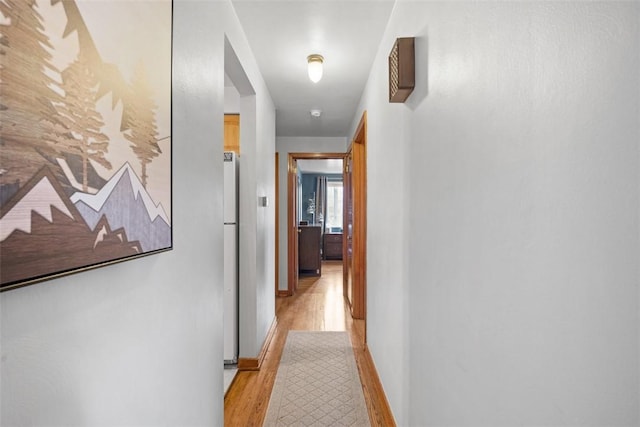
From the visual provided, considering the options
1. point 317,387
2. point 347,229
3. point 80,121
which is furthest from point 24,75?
point 347,229

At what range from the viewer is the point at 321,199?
33.6 feet

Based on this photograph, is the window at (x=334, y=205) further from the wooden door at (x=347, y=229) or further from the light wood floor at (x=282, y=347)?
the wooden door at (x=347, y=229)

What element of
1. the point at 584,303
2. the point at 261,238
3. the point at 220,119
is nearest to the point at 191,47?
the point at 220,119

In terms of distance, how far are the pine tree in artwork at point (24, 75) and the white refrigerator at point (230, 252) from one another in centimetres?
222

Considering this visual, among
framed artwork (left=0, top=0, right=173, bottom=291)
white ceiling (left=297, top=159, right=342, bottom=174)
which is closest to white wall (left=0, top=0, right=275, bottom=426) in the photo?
framed artwork (left=0, top=0, right=173, bottom=291)

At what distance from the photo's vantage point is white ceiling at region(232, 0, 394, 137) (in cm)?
203

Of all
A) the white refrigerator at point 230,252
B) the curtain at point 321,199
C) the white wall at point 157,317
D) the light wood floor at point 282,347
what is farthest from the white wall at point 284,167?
the curtain at point 321,199

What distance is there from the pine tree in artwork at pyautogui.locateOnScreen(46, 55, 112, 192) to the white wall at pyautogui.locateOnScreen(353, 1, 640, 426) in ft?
2.90

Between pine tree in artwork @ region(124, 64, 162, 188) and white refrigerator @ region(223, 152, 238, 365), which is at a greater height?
pine tree in artwork @ region(124, 64, 162, 188)

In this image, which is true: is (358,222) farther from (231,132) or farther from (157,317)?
(157,317)

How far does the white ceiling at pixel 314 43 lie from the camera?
6.65 feet

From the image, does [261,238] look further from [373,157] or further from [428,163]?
[428,163]

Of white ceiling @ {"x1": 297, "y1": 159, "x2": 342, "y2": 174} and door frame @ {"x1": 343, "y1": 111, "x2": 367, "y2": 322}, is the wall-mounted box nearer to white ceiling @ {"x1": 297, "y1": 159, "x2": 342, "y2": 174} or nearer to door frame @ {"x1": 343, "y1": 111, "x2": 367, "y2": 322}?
door frame @ {"x1": 343, "y1": 111, "x2": 367, "y2": 322}

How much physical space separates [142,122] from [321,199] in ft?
30.6
